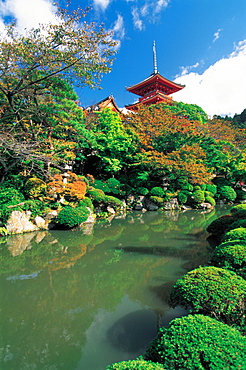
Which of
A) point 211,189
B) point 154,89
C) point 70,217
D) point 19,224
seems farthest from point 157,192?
point 154,89

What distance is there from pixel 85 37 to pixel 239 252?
715 centimetres

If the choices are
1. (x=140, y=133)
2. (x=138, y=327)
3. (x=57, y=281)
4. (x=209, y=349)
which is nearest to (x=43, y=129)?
(x=140, y=133)

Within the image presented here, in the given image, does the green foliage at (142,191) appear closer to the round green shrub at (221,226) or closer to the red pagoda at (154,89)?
the round green shrub at (221,226)

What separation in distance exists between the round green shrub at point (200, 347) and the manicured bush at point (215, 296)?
0.38m

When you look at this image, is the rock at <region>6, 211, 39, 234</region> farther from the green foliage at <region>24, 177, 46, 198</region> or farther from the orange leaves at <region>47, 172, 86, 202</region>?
the orange leaves at <region>47, 172, 86, 202</region>

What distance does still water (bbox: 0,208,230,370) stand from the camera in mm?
2330

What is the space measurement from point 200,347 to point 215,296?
2.34 ft

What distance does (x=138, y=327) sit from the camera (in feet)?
8.84

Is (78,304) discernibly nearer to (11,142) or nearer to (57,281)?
(57,281)

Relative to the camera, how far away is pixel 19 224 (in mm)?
7770

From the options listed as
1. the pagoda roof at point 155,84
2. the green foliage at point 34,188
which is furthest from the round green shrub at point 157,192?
the pagoda roof at point 155,84

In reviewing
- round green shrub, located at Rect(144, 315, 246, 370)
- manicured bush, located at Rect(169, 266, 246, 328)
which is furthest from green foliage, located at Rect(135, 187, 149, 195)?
round green shrub, located at Rect(144, 315, 246, 370)

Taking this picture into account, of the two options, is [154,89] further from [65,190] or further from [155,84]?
[65,190]

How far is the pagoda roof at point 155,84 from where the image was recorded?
2343cm
